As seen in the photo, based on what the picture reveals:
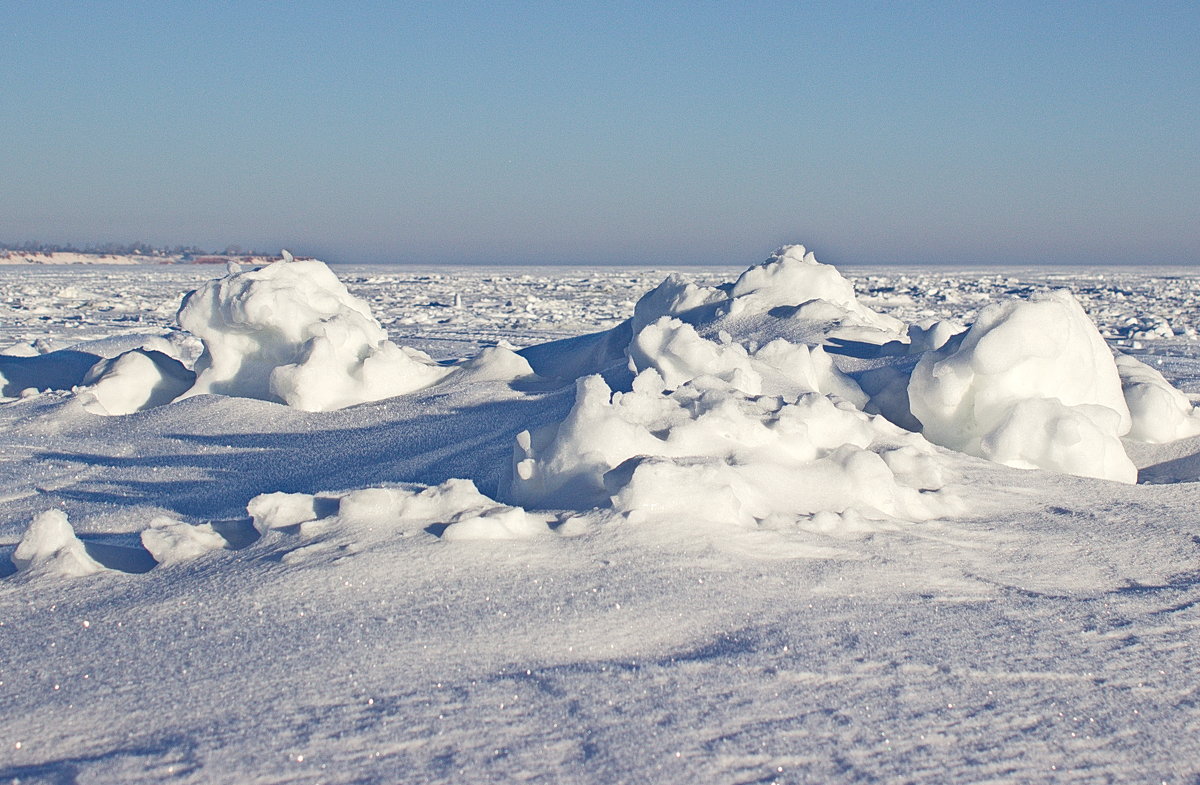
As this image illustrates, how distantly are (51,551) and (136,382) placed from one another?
3960 mm

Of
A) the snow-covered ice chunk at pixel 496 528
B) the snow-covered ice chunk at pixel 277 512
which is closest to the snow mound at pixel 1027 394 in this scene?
the snow-covered ice chunk at pixel 496 528

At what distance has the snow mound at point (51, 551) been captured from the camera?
2.97 metres

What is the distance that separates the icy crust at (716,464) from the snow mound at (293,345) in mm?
2682

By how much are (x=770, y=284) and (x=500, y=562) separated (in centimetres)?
542

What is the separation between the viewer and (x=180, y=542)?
10.1 ft

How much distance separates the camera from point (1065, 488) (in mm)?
3934

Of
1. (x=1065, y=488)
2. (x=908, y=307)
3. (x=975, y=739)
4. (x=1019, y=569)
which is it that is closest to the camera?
(x=975, y=739)

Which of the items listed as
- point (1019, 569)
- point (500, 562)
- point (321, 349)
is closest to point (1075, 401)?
point (1019, 569)

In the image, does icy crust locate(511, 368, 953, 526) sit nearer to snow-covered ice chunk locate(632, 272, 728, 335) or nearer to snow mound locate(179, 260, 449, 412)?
snow mound locate(179, 260, 449, 412)

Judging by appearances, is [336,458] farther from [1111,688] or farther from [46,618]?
[1111,688]

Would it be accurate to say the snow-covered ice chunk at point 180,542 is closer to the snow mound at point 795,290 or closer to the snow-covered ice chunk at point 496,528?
the snow-covered ice chunk at point 496,528

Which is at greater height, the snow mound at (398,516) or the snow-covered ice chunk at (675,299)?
the snow-covered ice chunk at (675,299)

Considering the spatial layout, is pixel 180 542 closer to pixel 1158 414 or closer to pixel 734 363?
pixel 734 363

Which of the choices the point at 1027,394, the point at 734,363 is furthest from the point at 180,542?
the point at 1027,394
